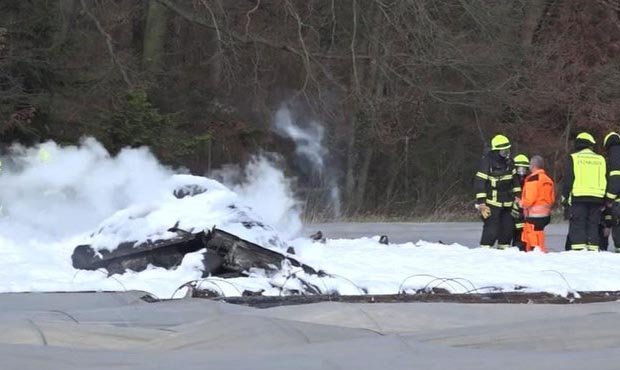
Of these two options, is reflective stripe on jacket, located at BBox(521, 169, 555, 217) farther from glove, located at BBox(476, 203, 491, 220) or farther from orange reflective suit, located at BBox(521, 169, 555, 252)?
glove, located at BBox(476, 203, 491, 220)

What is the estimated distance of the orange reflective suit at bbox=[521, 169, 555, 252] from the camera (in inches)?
462

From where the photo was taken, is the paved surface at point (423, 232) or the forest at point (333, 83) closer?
the paved surface at point (423, 232)

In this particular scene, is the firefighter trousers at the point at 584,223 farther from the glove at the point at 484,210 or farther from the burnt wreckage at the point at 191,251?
the burnt wreckage at the point at 191,251

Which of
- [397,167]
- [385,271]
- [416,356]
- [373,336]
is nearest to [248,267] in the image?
[385,271]

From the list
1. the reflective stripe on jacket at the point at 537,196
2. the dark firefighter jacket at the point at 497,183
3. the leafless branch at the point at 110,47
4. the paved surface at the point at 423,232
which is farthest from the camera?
the leafless branch at the point at 110,47

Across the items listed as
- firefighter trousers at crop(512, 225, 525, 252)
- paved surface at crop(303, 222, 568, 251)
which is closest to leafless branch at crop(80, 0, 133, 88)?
paved surface at crop(303, 222, 568, 251)

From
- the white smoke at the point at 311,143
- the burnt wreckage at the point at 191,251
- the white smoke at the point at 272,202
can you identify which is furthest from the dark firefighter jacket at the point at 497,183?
the white smoke at the point at 311,143

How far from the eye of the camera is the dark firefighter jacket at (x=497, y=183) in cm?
1201

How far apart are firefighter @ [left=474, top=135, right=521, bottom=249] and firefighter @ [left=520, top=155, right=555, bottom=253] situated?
22 cm

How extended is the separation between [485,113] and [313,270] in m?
20.9

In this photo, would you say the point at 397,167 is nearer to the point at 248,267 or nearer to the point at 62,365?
the point at 248,267

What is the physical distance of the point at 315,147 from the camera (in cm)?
3019

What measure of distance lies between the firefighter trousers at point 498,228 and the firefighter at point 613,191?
118 cm

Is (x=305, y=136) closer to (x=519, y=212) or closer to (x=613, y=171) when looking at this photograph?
(x=519, y=212)
